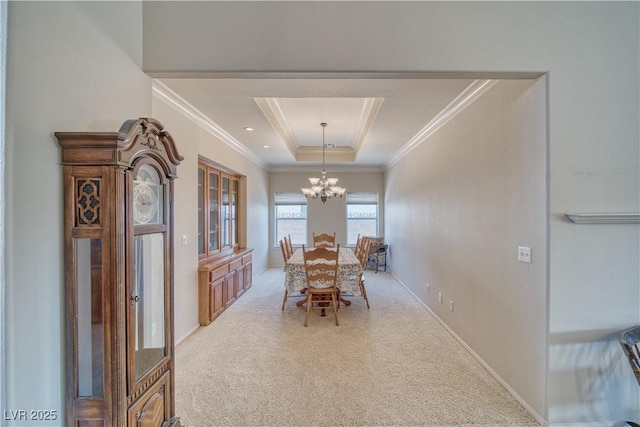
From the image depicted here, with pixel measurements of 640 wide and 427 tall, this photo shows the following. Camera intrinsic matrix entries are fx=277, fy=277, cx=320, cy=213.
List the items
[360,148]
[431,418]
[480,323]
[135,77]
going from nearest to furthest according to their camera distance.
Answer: [135,77] < [431,418] < [480,323] < [360,148]

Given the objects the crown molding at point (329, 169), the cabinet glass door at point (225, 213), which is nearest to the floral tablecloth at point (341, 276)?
the cabinet glass door at point (225, 213)

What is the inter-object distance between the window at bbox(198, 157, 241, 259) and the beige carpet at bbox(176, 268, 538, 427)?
118 centimetres

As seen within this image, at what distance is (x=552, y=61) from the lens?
1.83 metres

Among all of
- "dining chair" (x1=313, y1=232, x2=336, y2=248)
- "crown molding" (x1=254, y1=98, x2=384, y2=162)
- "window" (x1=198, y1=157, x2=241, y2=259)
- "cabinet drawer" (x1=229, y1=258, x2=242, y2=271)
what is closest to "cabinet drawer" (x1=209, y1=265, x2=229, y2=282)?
"cabinet drawer" (x1=229, y1=258, x2=242, y2=271)

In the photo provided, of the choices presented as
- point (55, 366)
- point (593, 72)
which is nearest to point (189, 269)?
point (55, 366)

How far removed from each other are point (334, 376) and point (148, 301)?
5.63ft

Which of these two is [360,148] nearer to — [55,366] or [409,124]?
[409,124]

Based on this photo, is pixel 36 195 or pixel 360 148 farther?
→ pixel 360 148

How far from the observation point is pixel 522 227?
207 centimetres

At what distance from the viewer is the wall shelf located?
1.78 meters

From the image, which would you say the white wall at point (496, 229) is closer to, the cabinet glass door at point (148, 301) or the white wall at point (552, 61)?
the white wall at point (552, 61)

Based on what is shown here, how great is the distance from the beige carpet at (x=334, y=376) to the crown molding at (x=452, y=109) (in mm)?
2556

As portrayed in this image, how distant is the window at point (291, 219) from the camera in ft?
24.5

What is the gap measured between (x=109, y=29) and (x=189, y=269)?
8.14 feet
